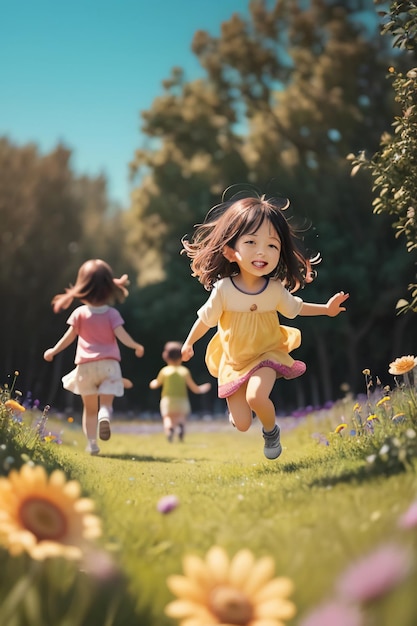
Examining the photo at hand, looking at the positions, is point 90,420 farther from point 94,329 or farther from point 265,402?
point 265,402

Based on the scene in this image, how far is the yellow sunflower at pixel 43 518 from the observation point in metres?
2.32

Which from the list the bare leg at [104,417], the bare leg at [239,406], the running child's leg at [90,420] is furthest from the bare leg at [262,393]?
the running child's leg at [90,420]

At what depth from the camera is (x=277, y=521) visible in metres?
2.81

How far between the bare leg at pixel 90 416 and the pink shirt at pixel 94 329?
1.38ft

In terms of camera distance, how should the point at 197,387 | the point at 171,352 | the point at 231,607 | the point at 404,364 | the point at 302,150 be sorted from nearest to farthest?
the point at 231,607 < the point at 404,364 < the point at 197,387 < the point at 171,352 < the point at 302,150

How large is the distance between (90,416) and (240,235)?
2820 millimetres

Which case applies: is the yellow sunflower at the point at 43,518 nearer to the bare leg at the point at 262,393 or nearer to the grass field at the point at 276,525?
the grass field at the point at 276,525

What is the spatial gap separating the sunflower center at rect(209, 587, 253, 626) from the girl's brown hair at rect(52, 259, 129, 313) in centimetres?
438

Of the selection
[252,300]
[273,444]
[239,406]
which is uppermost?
[252,300]

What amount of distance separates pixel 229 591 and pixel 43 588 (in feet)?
2.03

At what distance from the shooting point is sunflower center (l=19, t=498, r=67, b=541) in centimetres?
237

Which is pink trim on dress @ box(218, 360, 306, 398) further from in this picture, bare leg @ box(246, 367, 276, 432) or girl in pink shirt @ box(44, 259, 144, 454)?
girl in pink shirt @ box(44, 259, 144, 454)

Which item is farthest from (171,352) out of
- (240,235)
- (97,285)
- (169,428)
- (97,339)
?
(240,235)

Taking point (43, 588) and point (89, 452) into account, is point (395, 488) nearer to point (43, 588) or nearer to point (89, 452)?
point (43, 588)
